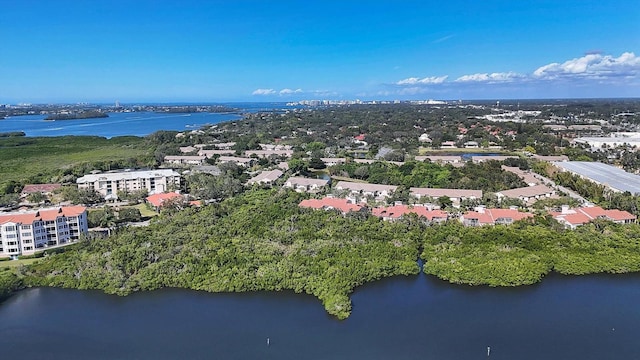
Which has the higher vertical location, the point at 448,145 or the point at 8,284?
the point at 448,145

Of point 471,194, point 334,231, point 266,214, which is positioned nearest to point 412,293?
point 334,231

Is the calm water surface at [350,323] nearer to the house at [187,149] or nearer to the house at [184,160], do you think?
the house at [184,160]

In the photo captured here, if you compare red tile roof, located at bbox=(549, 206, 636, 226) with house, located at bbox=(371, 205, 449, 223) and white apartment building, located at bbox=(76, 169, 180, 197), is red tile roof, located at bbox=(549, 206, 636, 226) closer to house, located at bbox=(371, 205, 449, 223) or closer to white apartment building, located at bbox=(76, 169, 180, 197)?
house, located at bbox=(371, 205, 449, 223)

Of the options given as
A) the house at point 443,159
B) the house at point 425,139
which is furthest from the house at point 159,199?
the house at point 425,139

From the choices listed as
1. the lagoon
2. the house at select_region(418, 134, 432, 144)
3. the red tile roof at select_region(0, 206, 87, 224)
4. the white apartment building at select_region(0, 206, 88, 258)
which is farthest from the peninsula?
the lagoon

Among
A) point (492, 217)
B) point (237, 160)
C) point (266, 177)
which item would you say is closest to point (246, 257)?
point (492, 217)

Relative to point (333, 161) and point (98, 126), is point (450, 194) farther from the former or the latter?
point (98, 126)
